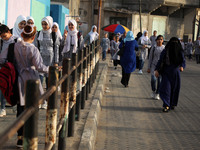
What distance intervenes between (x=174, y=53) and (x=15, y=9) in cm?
581

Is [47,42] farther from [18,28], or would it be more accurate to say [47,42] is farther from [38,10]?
[38,10]

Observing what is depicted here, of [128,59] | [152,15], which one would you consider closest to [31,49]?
[128,59]

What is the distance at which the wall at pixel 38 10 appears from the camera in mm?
15320

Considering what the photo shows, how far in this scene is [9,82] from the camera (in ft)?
14.7

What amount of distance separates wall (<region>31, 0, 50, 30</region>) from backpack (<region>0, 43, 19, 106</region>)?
423 inches

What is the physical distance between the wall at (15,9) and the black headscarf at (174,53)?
16.6 ft

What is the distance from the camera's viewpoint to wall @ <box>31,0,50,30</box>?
15320 mm

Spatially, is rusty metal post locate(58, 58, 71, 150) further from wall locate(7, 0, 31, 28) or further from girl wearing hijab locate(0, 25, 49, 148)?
wall locate(7, 0, 31, 28)

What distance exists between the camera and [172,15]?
47.6m

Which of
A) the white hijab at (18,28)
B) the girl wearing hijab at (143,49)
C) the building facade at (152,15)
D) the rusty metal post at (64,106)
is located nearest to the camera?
the rusty metal post at (64,106)

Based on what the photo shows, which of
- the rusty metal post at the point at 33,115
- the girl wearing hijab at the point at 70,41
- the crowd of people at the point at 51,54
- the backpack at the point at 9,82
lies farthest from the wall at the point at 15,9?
the rusty metal post at the point at 33,115

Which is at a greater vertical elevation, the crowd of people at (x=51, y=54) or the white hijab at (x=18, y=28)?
the white hijab at (x=18, y=28)

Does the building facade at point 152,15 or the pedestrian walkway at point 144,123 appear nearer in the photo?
the pedestrian walkway at point 144,123

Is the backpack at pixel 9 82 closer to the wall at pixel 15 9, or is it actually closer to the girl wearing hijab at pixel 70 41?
the girl wearing hijab at pixel 70 41
